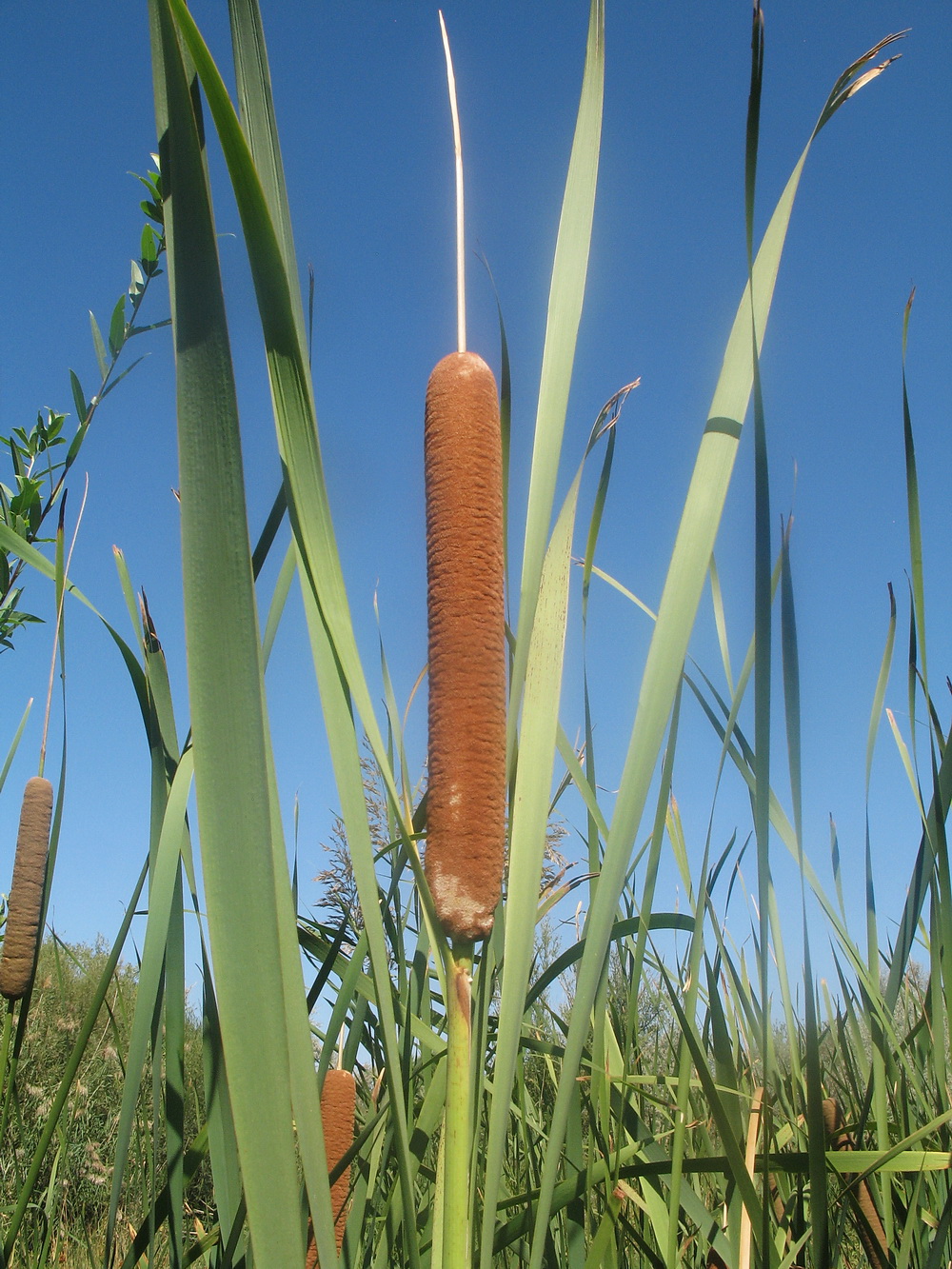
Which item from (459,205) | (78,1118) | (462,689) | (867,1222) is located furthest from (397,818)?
(78,1118)

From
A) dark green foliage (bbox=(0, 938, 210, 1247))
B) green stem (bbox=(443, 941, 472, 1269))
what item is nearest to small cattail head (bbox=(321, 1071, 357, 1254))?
green stem (bbox=(443, 941, 472, 1269))

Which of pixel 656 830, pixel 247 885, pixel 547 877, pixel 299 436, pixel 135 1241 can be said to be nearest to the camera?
pixel 247 885

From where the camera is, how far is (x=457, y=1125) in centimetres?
49

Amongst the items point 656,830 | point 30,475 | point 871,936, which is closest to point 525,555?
point 656,830

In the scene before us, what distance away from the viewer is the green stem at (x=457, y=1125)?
19.1 inches

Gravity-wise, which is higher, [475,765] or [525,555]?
[525,555]

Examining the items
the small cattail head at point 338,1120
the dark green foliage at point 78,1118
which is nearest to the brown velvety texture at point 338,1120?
the small cattail head at point 338,1120

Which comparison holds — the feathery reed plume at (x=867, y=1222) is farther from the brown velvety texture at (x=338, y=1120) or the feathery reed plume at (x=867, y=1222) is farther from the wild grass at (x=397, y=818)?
the brown velvety texture at (x=338, y=1120)

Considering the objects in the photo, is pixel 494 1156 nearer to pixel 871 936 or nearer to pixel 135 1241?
pixel 135 1241

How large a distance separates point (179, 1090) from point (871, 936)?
2.81ft

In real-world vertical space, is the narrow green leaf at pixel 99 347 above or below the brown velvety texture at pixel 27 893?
above

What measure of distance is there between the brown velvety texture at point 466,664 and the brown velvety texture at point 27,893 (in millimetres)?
924

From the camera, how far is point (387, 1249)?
2.63ft

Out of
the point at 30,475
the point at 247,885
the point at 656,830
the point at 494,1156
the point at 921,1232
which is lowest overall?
the point at 921,1232
